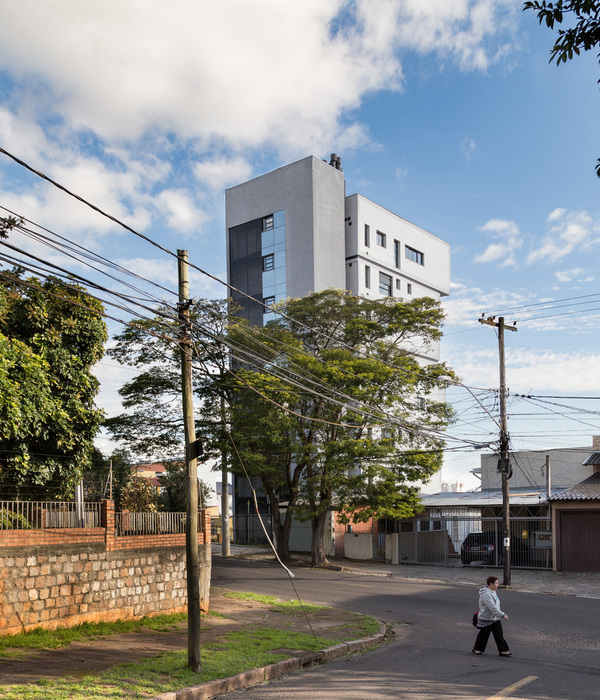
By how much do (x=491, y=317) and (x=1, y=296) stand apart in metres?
19.6

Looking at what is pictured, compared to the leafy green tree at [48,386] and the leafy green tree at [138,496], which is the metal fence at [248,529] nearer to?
the leafy green tree at [138,496]

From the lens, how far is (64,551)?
14203mm

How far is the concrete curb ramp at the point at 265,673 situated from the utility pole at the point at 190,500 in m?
0.67

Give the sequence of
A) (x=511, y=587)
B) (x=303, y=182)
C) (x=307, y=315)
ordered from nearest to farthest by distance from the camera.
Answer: (x=511, y=587)
(x=307, y=315)
(x=303, y=182)

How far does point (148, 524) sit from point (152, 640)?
3671 millimetres

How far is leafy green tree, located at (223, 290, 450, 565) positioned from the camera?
3209cm

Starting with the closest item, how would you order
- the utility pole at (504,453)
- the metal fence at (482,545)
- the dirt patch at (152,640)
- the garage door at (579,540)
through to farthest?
the dirt patch at (152,640) → the utility pole at (504,453) → the garage door at (579,540) → the metal fence at (482,545)

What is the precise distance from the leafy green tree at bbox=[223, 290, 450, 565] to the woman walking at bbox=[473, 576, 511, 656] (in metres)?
17.8

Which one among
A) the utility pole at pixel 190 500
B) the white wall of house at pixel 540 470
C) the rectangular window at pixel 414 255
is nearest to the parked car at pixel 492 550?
the white wall of house at pixel 540 470

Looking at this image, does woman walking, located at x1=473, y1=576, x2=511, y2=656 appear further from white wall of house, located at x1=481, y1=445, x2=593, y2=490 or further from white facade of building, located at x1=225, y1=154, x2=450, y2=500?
white facade of building, located at x1=225, y1=154, x2=450, y2=500

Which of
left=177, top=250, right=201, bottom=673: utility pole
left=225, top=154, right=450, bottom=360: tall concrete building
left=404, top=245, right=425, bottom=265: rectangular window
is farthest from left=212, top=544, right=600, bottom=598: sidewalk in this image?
left=404, top=245, right=425, bottom=265: rectangular window

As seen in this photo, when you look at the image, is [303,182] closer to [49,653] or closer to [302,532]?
[302,532]

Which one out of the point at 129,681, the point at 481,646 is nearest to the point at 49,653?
the point at 129,681

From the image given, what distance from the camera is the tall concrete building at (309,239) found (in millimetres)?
55562
